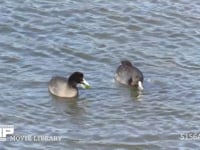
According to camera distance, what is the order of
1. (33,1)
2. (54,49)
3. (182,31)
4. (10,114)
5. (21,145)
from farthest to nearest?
(33,1), (182,31), (54,49), (10,114), (21,145)

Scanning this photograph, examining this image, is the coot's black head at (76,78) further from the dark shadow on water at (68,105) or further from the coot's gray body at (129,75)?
the coot's gray body at (129,75)

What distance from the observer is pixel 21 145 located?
1263cm

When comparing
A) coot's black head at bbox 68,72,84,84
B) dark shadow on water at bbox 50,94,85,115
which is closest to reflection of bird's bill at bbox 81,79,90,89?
coot's black head at bbox 68,72,84,84

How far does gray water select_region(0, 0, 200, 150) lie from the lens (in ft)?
44.1

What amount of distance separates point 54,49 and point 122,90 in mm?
1941

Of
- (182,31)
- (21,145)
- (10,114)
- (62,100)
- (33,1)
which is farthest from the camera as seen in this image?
(33,1)

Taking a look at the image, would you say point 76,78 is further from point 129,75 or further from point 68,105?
point 129,75

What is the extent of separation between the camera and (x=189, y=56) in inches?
678

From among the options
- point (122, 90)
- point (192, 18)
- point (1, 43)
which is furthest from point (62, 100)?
point (192, 18)

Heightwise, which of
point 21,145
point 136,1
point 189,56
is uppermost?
point 136,1

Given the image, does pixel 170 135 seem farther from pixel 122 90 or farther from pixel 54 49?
pixel 54 49

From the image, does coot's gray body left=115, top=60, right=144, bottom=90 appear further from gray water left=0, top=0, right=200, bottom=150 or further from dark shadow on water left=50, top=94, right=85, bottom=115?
dark shadow on water left=50, top=94, right=85, bottom=115

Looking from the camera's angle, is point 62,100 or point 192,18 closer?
→ point 62,100

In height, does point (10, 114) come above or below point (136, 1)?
below
